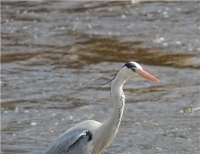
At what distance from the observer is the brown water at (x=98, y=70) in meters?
8.08

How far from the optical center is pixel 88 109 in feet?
29.5

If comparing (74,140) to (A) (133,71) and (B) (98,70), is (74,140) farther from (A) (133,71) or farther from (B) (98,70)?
(B) (98,70)

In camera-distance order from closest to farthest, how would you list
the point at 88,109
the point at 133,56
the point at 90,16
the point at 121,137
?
the point at 121,137
the point at 88,109
the point at 133,56
the point at 90,16

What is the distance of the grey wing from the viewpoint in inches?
240

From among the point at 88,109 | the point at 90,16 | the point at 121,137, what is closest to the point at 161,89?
the point at 88,109

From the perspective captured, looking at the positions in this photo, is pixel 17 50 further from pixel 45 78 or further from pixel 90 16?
pixel 90 16

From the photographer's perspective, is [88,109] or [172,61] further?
[172,61]

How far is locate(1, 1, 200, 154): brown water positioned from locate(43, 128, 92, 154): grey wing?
4.59ft

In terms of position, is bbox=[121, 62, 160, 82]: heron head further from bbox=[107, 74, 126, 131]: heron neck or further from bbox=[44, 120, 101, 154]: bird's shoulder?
bbox=[44, 120, 101, 154]: bird's shoulder

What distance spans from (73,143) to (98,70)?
184 inches

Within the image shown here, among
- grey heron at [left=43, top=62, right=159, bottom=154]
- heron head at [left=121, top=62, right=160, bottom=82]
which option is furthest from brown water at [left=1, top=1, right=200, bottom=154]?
heron head at [left=121, top=62, right=160, bottom=82]

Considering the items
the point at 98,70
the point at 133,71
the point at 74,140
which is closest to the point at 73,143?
the point at 74,140

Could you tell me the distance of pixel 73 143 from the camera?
6094 millimetres

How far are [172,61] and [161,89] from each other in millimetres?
1405
